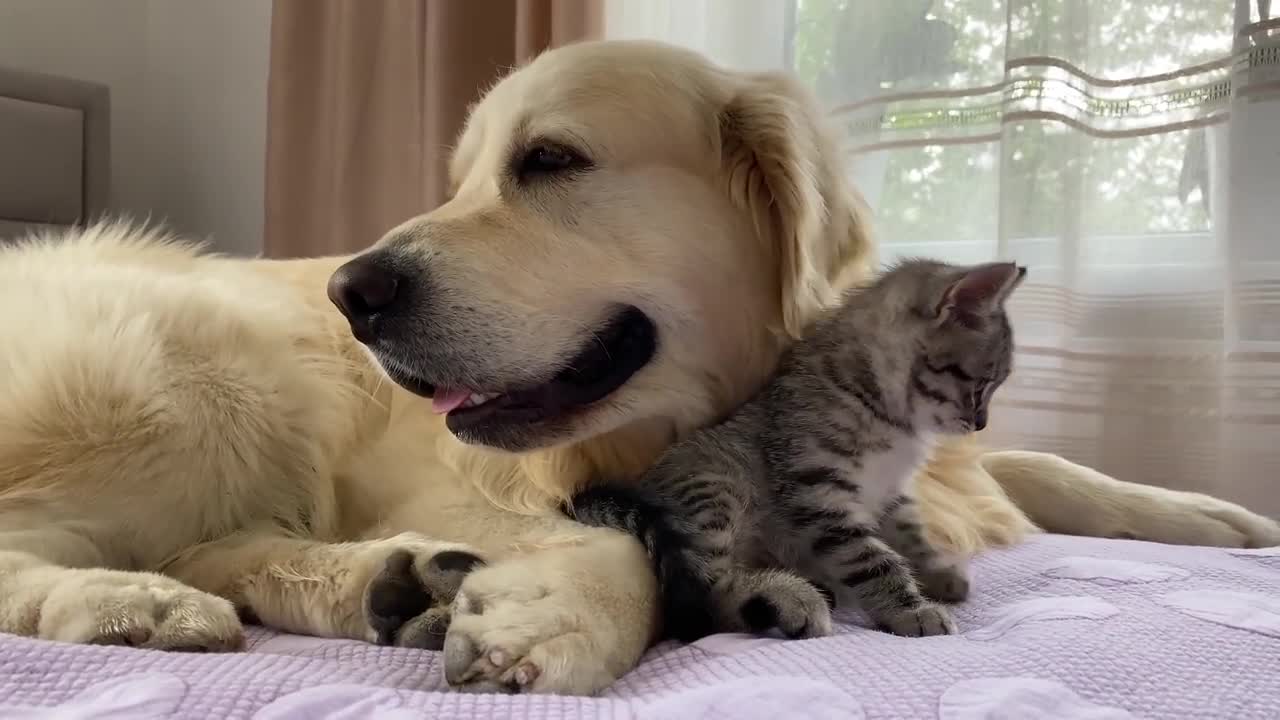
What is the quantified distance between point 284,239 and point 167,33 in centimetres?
125

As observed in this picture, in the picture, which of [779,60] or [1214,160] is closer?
[1214,160]

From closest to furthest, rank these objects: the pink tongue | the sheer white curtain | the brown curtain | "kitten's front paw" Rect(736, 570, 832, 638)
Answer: "kitten's front paw" Rect(736, 570, 832, 638) < the pink tongue < the sheer white curtain < the brown curtain

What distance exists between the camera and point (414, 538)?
3.55 feet

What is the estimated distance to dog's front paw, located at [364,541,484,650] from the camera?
93 cm

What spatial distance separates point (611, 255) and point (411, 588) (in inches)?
16.2

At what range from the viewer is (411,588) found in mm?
970

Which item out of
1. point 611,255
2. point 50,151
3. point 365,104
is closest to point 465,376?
point 611,255

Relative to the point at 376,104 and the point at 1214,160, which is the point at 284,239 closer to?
the point at 376,104

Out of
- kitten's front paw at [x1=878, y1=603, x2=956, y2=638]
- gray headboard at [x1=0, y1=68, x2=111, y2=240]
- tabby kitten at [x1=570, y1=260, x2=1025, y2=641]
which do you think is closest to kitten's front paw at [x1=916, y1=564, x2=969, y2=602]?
tabby kitten at [x1=570, y1=260, x2=1025, y2=641]

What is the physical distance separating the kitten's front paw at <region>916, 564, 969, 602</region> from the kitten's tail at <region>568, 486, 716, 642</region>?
0.30 m

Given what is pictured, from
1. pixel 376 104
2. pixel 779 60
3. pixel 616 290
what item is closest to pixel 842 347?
pixel 616 290

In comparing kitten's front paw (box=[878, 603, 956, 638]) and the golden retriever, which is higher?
the golden retriever

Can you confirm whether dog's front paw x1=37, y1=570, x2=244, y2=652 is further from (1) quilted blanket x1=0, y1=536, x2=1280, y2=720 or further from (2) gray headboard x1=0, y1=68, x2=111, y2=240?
(2) gray headboard x1=0, y1=68, x2=111, y2=240

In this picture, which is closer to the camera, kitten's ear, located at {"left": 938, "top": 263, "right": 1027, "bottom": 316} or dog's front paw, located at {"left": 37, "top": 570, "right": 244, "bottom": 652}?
dog's front paw, located at {"left": 37, "top": 570, "right": 244, "bottom": 652}
